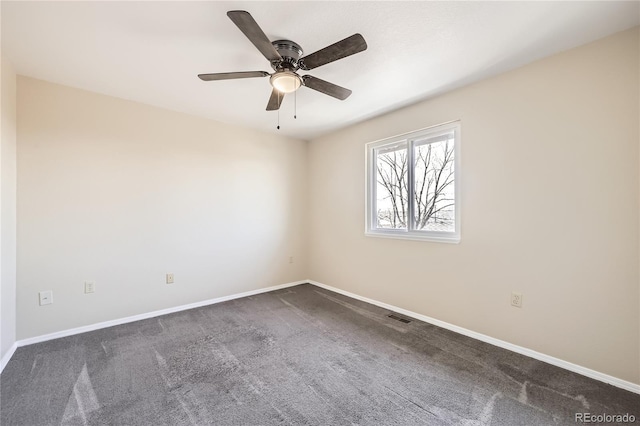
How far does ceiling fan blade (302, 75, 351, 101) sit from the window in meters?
1.29

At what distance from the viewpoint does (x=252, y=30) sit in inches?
59.3

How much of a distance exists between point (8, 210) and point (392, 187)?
12.4 ft

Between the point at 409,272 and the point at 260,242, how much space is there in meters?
2.18

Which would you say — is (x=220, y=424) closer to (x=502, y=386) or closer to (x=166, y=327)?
(x=166, y=327)

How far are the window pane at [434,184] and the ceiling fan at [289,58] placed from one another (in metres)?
1.35

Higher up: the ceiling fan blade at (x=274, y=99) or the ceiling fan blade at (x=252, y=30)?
the ceiling fan blade at (x=252, y=30)

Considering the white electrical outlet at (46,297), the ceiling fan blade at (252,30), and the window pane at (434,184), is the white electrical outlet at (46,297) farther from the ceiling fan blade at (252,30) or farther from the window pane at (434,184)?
the window pane at (434,184)

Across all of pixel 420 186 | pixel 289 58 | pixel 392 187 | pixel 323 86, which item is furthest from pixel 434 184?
pixel 289 58

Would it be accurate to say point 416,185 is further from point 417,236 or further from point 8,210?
point 8,210

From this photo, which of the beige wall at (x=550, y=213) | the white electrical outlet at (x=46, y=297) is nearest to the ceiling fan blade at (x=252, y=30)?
the beige wall at (x=550, y=213)

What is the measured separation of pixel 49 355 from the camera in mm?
2277

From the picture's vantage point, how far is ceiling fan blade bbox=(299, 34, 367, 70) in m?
1.60

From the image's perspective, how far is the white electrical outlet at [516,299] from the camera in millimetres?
2314

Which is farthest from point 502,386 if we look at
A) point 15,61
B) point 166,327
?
point 15,61
